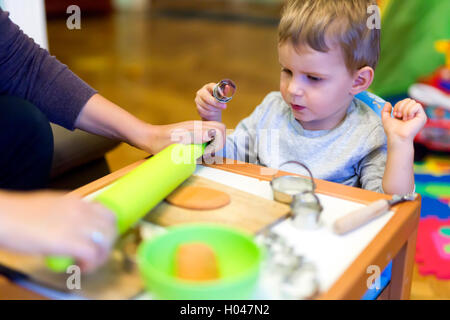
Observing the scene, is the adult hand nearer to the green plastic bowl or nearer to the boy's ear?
the green plastic bowl

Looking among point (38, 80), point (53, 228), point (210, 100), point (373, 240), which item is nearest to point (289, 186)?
point (373, 240)

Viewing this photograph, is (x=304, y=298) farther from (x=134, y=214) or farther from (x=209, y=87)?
(x=209, y=87)

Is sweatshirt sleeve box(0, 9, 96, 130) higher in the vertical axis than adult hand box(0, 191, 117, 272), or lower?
higher

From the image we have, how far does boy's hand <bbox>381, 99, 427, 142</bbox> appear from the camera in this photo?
79cm

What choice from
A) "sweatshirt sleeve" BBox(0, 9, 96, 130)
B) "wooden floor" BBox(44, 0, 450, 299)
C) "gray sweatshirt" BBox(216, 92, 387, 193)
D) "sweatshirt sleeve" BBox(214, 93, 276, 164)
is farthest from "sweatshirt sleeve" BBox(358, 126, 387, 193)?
"sweatshirt sleeve" BBox(0, 9, 96, 130)

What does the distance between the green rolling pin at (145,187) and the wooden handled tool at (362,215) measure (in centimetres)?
25

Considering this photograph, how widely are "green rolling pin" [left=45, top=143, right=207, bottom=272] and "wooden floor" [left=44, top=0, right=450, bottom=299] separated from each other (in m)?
0.69

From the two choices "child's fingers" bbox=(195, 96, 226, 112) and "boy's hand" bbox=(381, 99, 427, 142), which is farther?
"child's fingers" bbox=(195, 96, 226, 112)

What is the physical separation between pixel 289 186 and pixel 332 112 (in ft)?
0.83

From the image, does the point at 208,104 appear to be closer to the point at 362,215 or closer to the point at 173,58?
the point at 362,215

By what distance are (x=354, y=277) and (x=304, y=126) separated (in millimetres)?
490

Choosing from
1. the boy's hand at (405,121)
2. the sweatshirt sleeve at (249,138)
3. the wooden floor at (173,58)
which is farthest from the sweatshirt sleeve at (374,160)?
the wooden floor at (173,58)

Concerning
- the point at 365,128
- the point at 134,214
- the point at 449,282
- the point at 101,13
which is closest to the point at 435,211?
the point at 449,282

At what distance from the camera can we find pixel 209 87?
956 millimetres
